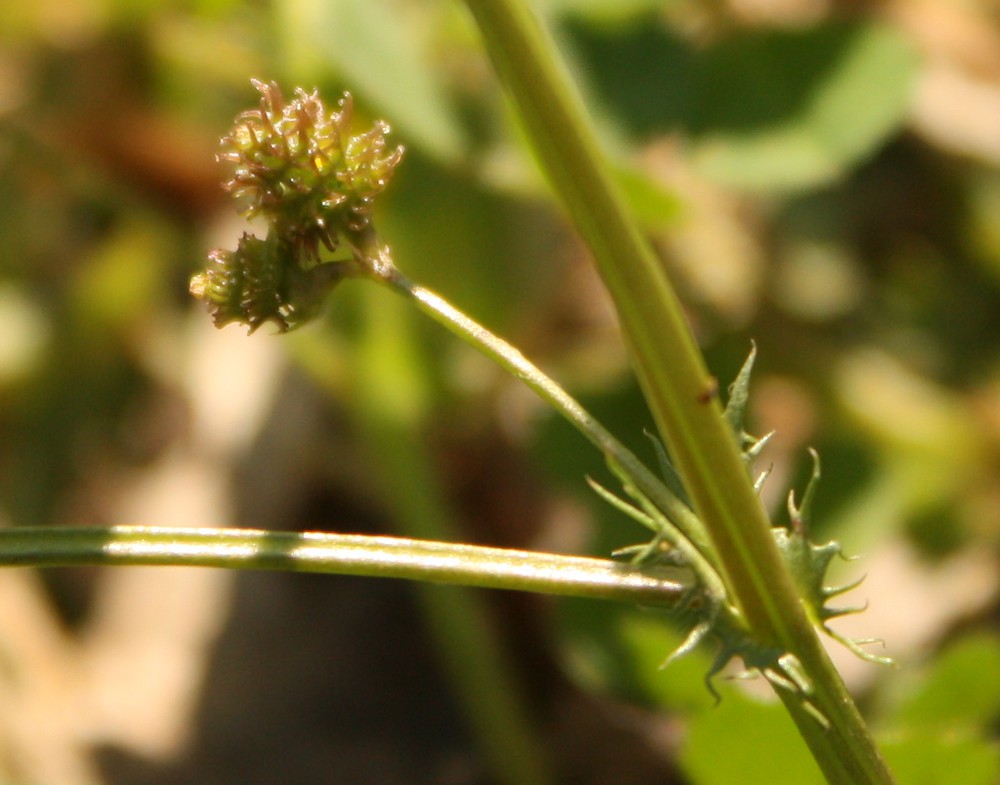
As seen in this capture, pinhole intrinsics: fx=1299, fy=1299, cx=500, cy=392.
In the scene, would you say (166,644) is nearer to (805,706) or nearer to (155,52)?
(155,52)

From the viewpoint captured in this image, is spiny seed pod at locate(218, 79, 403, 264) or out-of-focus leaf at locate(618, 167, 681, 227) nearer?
spiny seed pod at locate(218, 79, 403, 264)

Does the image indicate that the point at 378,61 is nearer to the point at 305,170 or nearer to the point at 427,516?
the point at 427,516

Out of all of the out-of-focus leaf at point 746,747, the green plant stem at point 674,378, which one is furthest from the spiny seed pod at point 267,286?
the out-of-focus leaf at point 746,747

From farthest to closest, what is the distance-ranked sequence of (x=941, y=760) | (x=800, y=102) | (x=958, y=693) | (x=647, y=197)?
(x=800, y=102)
(x=647, y=197)
(x=958, y=693)
(x=941, y=760)

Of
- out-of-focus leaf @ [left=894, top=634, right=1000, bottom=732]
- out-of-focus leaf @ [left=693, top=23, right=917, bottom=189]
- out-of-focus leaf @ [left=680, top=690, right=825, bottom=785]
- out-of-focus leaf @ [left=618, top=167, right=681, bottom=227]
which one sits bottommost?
out-of-focus leaf @ [left=680, top=690, right=825, bottom=785]

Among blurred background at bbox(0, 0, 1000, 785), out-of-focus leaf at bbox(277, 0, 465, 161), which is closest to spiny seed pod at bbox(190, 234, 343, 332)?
blurred background at bbox(0, 0, 1000, 785)

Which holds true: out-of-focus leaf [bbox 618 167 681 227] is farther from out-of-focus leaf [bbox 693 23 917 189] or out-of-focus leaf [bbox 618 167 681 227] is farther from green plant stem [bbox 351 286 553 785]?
green plant stem [bbox 351 286 553 785]

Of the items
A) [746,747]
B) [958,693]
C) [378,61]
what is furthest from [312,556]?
[378,61]
